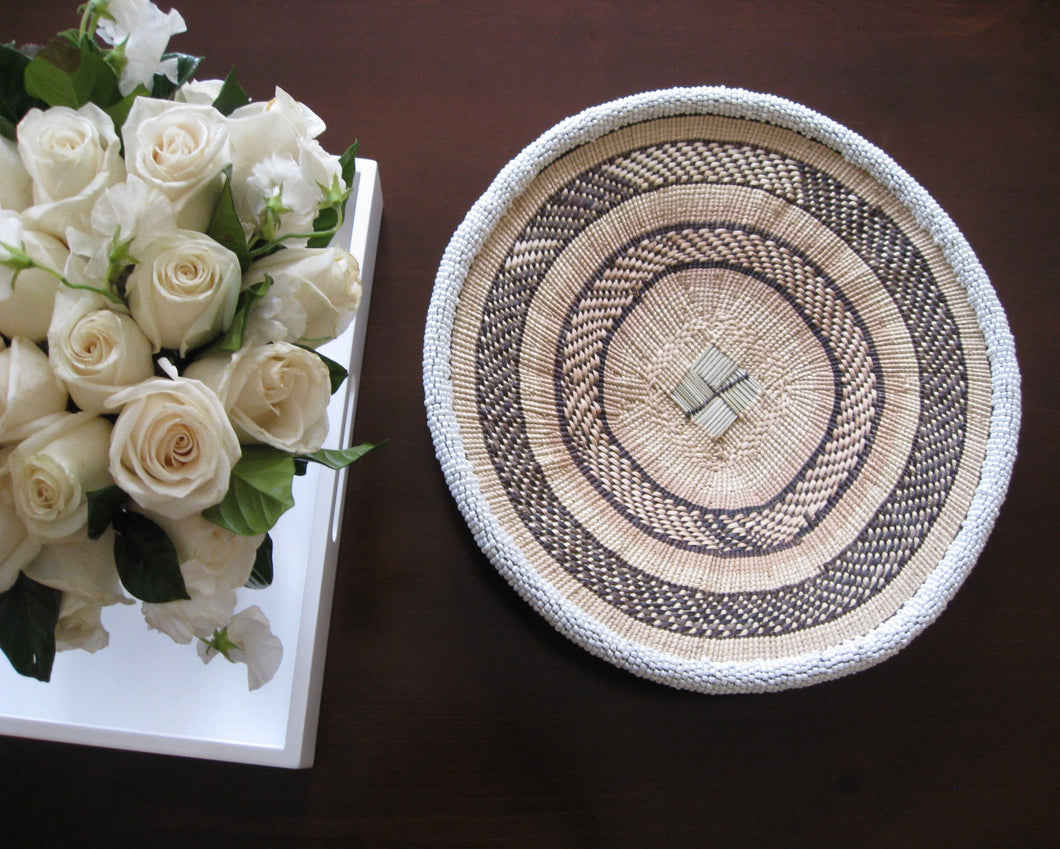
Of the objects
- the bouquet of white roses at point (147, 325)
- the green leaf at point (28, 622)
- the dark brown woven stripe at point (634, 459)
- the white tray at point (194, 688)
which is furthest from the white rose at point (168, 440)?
the dark brown woven stripe at point (634, 459)

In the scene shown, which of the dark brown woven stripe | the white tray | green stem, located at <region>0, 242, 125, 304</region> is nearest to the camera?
green stem, located at <region>0, 242, 125, 304</region>

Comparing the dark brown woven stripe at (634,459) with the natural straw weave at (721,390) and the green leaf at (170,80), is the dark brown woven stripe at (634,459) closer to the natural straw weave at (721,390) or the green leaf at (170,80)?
the natural straw weave at (721,390)

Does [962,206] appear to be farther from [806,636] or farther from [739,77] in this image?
[806,636]

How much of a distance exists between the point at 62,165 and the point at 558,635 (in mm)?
489

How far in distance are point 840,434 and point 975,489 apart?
0.34 ft

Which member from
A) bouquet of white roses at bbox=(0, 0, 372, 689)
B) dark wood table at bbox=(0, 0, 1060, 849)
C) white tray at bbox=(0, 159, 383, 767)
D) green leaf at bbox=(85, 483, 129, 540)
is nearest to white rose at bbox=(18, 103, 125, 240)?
bouquet of white roses at bbox=(0, 0, 372, 689)

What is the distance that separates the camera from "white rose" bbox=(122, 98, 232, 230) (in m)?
0.32

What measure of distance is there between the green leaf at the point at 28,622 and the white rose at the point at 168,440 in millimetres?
103

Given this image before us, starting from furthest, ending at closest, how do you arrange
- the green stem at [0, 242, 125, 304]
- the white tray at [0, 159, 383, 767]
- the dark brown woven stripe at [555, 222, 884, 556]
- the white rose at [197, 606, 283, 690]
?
1. the dark brown woven stripe at [555, 222, 884, 556]
2. the white tray at [0, 159, 383, 767]
3. the white rose at [197, 606, 283, 690]
4. the green stem at [0, 242, 125, 304]

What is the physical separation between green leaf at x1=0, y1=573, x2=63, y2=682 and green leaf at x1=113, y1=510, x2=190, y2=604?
45 millimetres

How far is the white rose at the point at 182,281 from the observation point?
12.5 inches

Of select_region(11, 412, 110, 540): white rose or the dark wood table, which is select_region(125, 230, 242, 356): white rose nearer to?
select_region(11, 412, 110, 540): white rose

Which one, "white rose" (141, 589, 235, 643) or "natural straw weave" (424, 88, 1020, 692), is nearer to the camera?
"white rose" (141, 589, 235, 643)

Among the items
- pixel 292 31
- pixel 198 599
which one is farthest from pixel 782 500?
pixel 292 31
